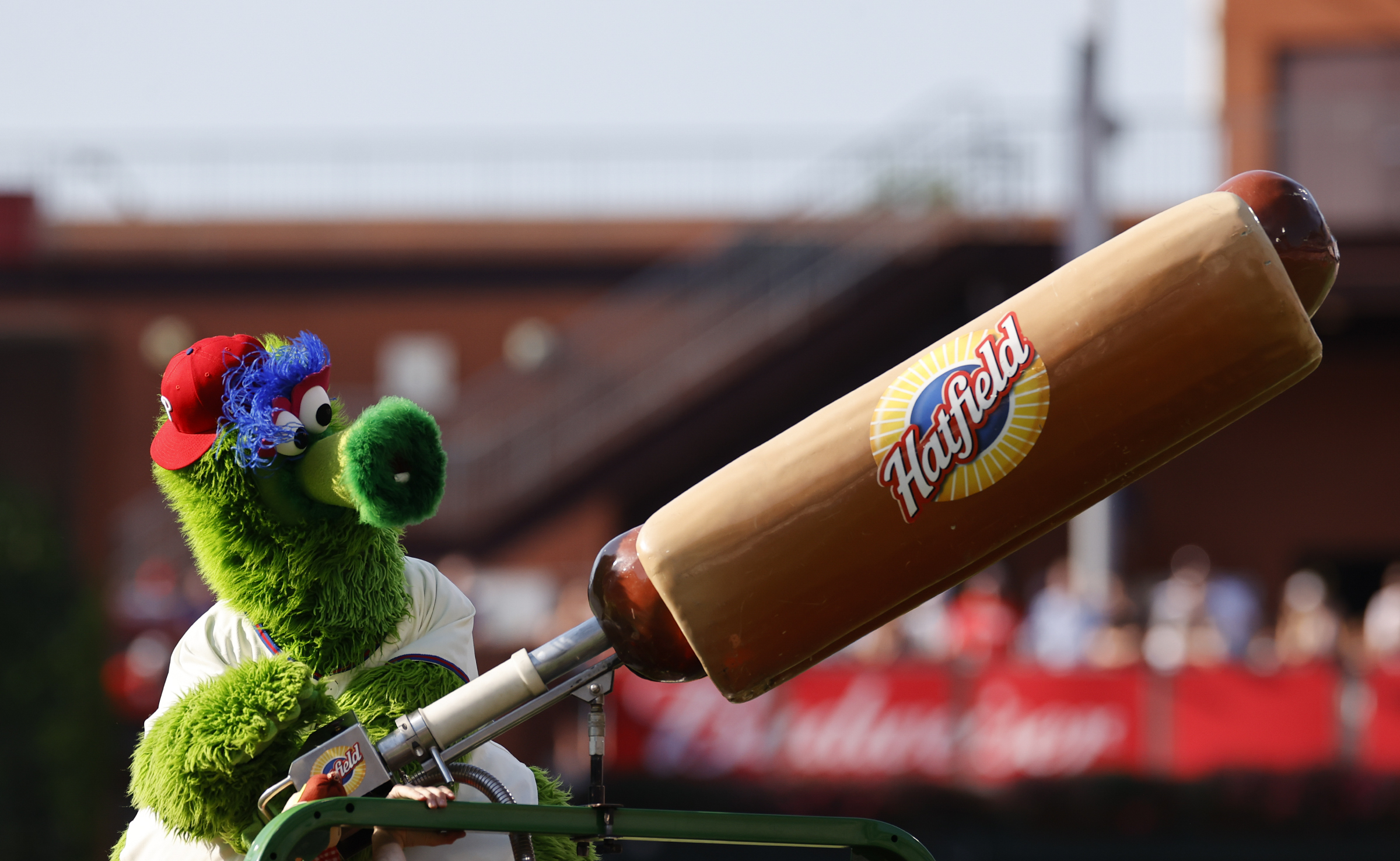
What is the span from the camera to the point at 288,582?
2.78 metres

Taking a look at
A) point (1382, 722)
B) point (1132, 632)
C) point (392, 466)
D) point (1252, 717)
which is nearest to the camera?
point (392, 466)

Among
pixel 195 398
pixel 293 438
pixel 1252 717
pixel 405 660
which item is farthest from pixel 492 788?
pixel 1252 717

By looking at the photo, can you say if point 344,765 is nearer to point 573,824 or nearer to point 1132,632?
point 573,824

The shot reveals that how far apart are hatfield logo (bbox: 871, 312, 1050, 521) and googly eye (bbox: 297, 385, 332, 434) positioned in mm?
982

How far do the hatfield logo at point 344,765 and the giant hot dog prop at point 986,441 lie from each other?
1.55ft

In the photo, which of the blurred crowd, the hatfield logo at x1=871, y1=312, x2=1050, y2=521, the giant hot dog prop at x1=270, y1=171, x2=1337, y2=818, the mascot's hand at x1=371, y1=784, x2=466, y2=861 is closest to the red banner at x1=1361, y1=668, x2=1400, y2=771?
the blurred crowd

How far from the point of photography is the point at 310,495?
2781 mm

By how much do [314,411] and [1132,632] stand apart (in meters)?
9.58

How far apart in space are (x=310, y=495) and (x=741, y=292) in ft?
40.9

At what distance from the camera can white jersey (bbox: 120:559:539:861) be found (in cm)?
272

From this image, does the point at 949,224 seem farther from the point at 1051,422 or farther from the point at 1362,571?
the point at 1051,422

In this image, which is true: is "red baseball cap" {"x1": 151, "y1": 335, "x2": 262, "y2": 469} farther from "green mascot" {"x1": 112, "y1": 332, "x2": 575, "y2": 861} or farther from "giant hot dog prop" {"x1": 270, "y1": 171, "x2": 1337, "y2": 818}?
"giant hot dog prop" {"x1": 270, "y1": 171, "x2": 1337, "y2": 818}

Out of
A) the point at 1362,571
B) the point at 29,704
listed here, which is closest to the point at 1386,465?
the point at 1362,571

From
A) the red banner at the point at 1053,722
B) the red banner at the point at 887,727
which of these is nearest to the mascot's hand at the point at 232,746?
the red banner at the point at 887,727
